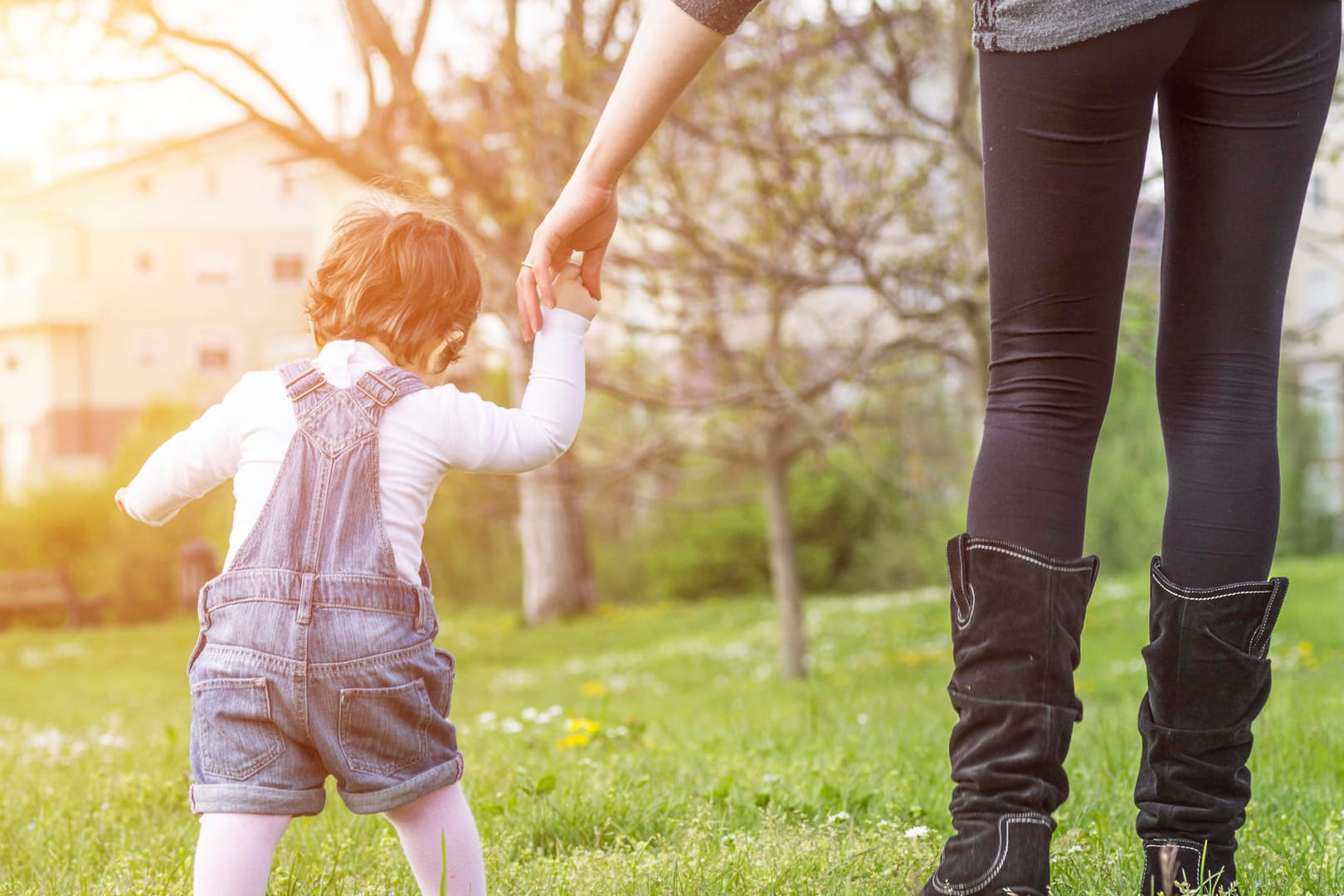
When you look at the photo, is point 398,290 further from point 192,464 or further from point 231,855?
point 231,855

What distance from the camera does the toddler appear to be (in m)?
1.73

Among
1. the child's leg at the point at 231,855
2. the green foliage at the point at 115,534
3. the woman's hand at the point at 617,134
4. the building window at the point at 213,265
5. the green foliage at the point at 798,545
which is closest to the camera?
the child's leg at the point at 231,855

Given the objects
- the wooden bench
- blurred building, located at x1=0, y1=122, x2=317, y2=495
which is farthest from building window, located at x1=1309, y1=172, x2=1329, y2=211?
blurred building, located at x1=0, y1=122, x2=317, y2=495

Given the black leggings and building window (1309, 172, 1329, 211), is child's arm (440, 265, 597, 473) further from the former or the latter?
building window (1309, 172, 1329, 211)

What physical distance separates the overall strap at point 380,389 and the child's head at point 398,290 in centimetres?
11

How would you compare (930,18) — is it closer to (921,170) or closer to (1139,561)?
(921,170)

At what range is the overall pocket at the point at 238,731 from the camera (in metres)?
1.72

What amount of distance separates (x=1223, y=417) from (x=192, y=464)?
146 cm

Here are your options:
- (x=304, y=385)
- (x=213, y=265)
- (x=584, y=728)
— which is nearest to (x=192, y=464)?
(x=304, y=385)

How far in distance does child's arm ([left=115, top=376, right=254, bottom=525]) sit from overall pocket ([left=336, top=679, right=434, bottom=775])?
0.41 m

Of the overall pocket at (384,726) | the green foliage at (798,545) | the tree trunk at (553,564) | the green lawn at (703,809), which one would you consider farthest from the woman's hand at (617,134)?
the green foliage at (798,545)

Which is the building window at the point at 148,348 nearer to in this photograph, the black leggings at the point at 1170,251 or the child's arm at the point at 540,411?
the child's arm at the point at 540,411

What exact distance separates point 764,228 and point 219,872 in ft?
17.6

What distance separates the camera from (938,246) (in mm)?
7258
